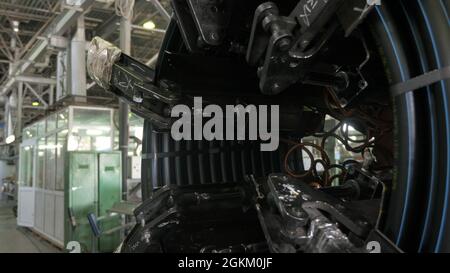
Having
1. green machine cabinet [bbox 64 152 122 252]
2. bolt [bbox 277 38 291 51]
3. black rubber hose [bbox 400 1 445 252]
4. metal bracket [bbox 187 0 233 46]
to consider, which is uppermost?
metal bracket [bbox 187 0 233 46]

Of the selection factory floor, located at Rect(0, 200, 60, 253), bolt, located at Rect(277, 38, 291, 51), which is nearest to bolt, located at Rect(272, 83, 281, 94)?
bolt, located at Rect(277, 38, 291, 51)

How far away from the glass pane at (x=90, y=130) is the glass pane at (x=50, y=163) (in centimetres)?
84

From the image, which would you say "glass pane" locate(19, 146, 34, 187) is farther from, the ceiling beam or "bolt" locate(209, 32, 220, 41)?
"bolt" locate(209, 32, 220, 41)

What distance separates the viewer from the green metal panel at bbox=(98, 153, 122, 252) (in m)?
6.81

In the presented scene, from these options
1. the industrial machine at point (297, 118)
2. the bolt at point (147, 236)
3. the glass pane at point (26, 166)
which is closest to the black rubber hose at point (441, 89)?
the industrial machine at point (297, 118)

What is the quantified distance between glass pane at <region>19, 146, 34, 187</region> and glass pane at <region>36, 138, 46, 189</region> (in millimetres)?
716

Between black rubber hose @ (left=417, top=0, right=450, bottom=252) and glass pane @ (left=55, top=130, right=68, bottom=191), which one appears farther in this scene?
glass pane @ (left=55, top=130, right=68, bottom=191)

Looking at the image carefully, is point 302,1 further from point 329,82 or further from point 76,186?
point 76,186

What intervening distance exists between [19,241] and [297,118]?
8103mm

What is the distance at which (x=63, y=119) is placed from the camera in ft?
24.8

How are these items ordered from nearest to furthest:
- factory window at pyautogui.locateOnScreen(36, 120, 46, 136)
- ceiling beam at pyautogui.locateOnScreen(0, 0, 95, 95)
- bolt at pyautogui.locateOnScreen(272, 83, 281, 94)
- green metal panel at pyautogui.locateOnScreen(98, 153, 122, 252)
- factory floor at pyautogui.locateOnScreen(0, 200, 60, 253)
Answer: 1. bolt at pyautogui.locateOnScreen(272, 83, 281, 94)
2. green metal panel at pyautogui.locateOnScreen(98, 153, 122, 252)
3. ceiling beam at pyautogui.locateOnScreen(0, 0, 95, 95)
4. factory floor at pyautogui.locateOnScreen(0, 200, 60, 253)
5. factory window at pyautogui.locateOnScreen(36, 120, 46, 136)

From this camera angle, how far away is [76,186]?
22.1 ft
